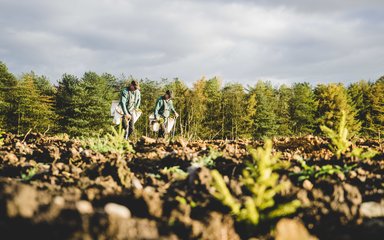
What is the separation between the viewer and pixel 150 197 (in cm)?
212

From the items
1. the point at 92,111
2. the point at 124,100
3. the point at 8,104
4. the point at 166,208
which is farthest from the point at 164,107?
the point at 8,104

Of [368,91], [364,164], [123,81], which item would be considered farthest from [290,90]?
[364,164]

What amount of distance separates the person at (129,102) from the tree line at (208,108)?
32685mm

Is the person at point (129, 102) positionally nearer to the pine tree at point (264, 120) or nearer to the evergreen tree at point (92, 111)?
the evergreen tree at point (92, 111)

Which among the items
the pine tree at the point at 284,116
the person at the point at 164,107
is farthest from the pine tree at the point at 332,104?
the person at the point at 164,107

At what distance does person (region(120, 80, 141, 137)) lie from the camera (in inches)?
420

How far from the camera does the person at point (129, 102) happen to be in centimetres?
1068

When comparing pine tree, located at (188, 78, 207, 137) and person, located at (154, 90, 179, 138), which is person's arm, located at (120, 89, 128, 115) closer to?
person, located at (154, 90, 179, 138)

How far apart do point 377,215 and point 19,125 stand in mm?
48904

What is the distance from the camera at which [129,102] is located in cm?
1112

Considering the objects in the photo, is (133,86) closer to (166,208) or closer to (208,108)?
(166,208)

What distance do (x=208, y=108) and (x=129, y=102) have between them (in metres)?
47.9

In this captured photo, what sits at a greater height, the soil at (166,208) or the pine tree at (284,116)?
the pine tree at (284,116)

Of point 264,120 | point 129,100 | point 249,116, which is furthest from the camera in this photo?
point 264,120
